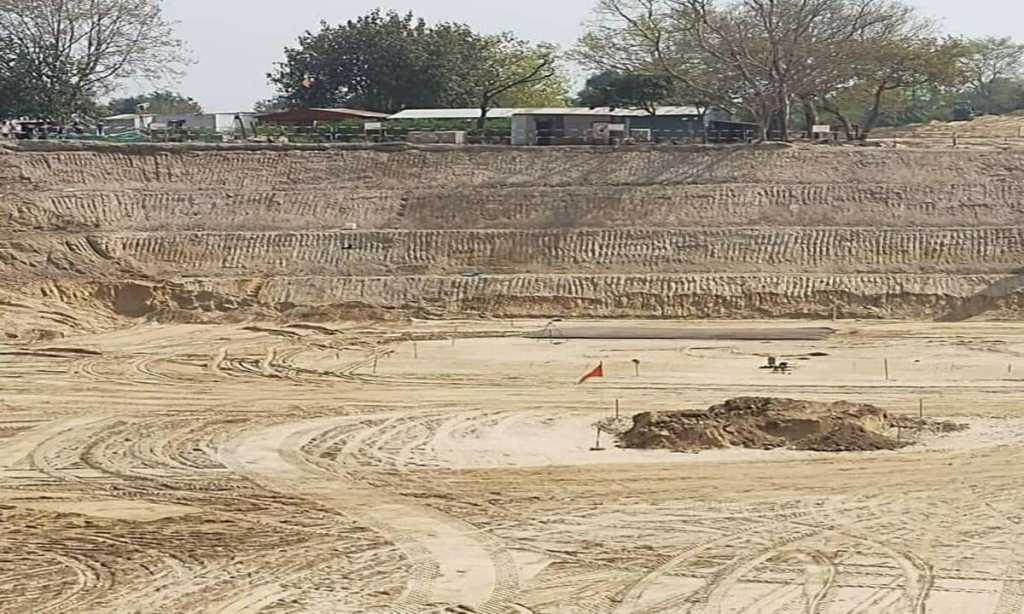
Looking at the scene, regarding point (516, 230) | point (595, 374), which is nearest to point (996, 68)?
point (516, 230)

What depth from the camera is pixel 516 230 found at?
5103cm

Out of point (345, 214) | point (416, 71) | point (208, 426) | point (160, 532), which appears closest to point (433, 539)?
point (160, 532)

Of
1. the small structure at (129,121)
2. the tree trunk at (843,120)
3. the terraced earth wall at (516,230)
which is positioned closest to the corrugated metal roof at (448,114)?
the small structure at (129,121)

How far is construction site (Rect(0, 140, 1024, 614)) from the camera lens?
19.1 m

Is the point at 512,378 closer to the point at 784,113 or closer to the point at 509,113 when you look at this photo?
the point at 784,113

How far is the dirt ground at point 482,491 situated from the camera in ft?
59.8

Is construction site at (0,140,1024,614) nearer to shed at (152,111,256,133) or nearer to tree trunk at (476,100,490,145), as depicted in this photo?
tree trunk at (476,100,490,145)

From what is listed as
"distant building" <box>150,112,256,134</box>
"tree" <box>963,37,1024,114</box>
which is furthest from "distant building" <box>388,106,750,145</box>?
"tree" <box>963,37,1024,114</box>

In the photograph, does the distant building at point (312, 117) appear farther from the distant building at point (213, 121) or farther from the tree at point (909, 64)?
the tree at point (909, 64)

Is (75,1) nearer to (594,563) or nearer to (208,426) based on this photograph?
(208,426)

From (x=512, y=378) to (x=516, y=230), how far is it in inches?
663

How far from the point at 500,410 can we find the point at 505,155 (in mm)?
26697

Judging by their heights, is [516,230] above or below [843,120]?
below

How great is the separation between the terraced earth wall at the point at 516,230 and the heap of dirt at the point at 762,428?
17915mm
